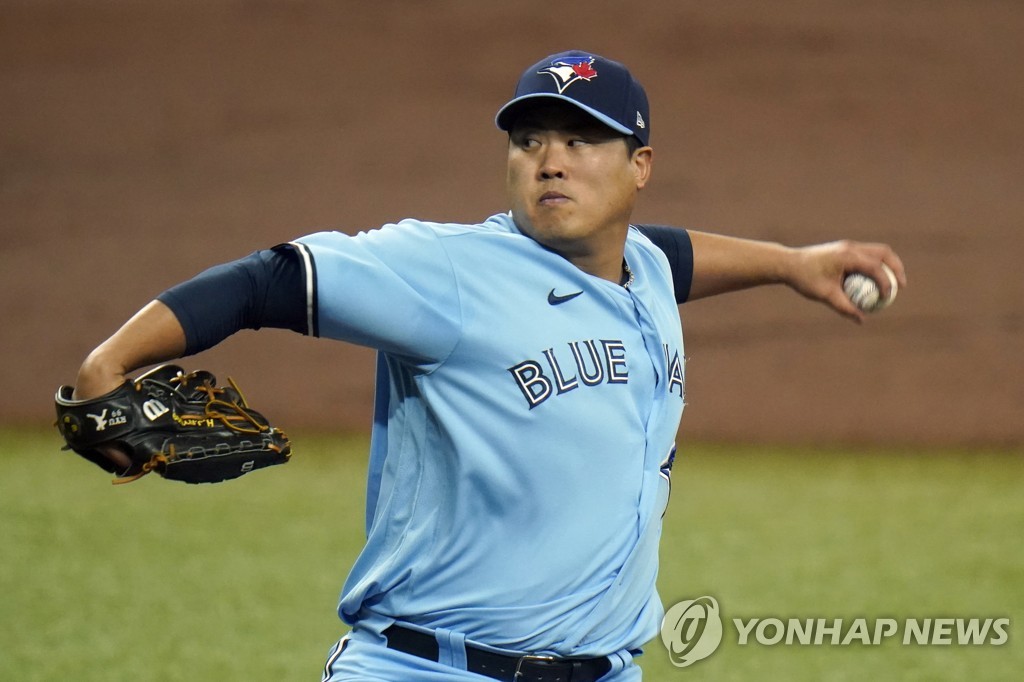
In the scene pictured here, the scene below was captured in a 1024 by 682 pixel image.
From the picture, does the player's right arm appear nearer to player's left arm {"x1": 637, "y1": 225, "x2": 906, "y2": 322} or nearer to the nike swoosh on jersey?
the nike swoosh on jersey

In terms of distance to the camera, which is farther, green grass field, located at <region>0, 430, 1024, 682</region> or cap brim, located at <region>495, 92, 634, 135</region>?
green grass field, located at <region>0, 430, 1024, 682</region>

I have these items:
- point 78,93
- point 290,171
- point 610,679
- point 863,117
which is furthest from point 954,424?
point 610,679

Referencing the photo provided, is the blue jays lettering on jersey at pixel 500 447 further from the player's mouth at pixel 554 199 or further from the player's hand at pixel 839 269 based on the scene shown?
the player's hand at pixel 839 269

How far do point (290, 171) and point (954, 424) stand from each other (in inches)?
219

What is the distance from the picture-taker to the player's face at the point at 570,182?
99.2 inches

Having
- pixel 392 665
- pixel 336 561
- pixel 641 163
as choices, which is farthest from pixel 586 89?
pixel 336 561

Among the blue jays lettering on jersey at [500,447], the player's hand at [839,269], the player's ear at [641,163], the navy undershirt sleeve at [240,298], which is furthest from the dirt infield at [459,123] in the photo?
the navy undershirt sleeve at [240,298]

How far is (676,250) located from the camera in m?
3.12

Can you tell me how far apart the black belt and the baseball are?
1028 mm

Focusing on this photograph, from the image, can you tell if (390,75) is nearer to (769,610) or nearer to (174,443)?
(769,610)
